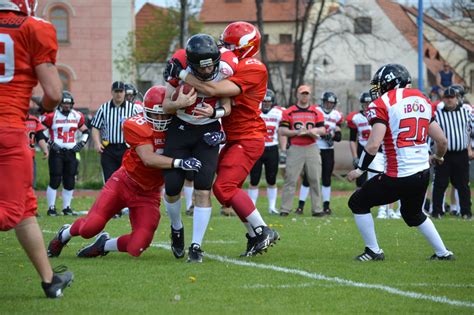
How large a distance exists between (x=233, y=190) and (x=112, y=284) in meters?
1.77

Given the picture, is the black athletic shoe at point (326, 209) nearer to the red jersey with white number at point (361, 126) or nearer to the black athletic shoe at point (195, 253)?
the red jersey with white number at point (361, 126)

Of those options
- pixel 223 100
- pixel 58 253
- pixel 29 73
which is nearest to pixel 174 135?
A: pixel 223 100

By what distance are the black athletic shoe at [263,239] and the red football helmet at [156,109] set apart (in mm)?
1235

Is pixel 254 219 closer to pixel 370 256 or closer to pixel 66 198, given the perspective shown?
pixel 370 256

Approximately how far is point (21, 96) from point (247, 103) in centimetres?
271

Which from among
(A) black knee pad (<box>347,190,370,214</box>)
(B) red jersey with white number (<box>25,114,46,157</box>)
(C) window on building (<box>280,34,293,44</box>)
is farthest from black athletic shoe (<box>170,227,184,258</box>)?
(C) window on building (<box>280,34,293,44</box>)

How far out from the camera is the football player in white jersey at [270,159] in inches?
585

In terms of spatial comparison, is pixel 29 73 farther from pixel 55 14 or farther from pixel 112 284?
pixel 55 14

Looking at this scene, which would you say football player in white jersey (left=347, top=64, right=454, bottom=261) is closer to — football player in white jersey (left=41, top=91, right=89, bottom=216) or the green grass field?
the green grass field

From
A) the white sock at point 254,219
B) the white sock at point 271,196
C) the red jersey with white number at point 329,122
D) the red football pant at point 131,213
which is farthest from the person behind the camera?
the red jersey with white number at point 329,122

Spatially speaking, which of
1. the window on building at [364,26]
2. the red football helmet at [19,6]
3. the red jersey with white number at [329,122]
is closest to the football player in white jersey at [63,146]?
the red jersey with white number at [329,122]

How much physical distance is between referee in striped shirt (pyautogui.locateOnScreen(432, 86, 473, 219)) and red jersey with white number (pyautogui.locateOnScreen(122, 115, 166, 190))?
6.92m

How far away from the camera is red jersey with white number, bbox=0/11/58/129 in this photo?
18.8 ft

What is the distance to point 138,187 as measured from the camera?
314 inches
